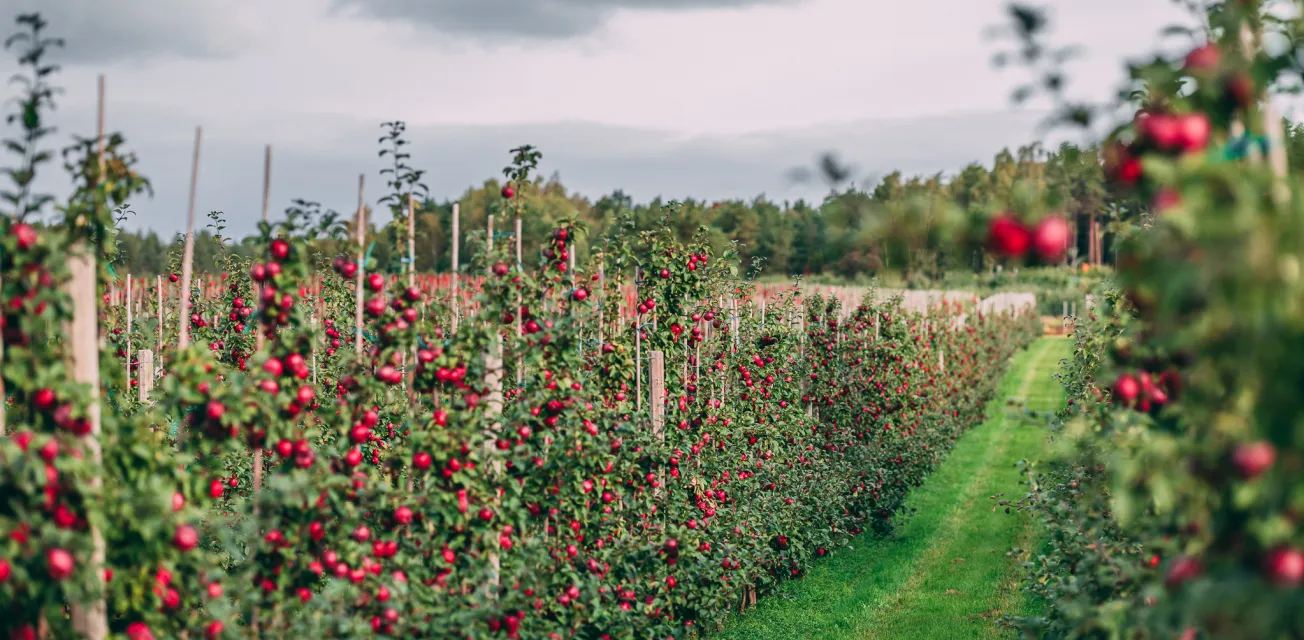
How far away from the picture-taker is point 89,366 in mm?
3094

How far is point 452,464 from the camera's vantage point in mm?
4109

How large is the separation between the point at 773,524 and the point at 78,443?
5.42m

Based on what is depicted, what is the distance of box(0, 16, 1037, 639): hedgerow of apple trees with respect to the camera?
9.78 feet

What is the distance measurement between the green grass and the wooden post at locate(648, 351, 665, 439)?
1.66 metres

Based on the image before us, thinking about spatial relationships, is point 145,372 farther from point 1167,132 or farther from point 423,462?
point 1167,132

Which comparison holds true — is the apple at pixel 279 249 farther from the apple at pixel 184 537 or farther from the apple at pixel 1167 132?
the apple at pixel 1167 132

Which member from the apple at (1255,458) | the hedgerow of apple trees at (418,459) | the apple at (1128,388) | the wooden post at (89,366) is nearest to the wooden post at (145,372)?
the hedgerow of apple trees at (418,459)

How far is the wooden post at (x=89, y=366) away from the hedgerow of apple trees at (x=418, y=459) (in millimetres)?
36

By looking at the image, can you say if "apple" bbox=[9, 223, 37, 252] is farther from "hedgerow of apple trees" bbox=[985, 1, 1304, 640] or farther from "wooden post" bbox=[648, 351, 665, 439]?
"wooden post" bbox=[648, 351, 665, 439]

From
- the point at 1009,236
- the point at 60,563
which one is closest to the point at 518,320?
the point at 60,563

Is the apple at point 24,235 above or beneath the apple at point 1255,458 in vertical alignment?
above

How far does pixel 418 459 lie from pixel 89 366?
131 cm

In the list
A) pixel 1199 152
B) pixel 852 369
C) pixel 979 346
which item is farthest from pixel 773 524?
pixel 979 346

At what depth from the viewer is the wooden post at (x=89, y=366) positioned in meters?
2.98
